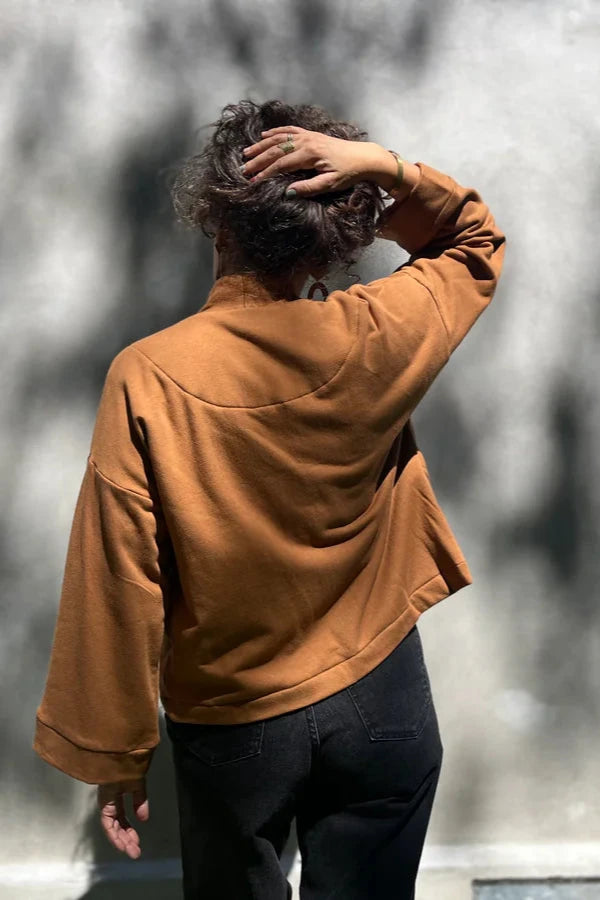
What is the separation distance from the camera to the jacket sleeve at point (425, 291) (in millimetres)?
1250

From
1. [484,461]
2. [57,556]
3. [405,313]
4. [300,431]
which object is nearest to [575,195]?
[484,461]

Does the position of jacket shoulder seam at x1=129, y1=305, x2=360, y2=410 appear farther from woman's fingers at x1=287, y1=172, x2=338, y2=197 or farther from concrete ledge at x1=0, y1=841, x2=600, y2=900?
concrete ledge at x1=0, y1=841, x2=600, y2=900

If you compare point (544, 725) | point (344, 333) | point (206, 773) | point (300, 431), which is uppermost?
point (344, 333)

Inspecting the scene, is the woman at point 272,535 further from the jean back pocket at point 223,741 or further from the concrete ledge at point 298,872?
the concrete ledge at point 298,872

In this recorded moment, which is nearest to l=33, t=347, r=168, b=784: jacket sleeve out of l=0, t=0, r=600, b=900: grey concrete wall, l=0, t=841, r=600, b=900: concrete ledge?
l=0, t=0, r=600, b=900: grey concrete wall

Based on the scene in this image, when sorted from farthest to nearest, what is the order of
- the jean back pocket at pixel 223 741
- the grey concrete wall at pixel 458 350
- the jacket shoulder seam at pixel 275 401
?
1. the grey concrete wall at pixel 458 350
2. the jean back pocket at pixel 223 741
3. the jacket shoulder seam at pixel 275 401

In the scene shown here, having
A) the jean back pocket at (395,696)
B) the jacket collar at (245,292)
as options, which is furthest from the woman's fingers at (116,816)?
the jacket collar at (245,292)

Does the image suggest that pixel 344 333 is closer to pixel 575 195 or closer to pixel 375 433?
pixel 375 433

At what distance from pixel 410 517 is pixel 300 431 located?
0.32 meters

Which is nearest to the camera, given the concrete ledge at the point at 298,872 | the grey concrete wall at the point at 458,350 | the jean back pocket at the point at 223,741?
the jean back pocket at the point at 223,741

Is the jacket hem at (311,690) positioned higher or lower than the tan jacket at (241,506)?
lower

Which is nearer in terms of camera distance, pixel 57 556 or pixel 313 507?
pixel 313 507

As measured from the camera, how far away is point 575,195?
1.95 metres

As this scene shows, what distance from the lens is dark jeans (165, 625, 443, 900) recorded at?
128cm
